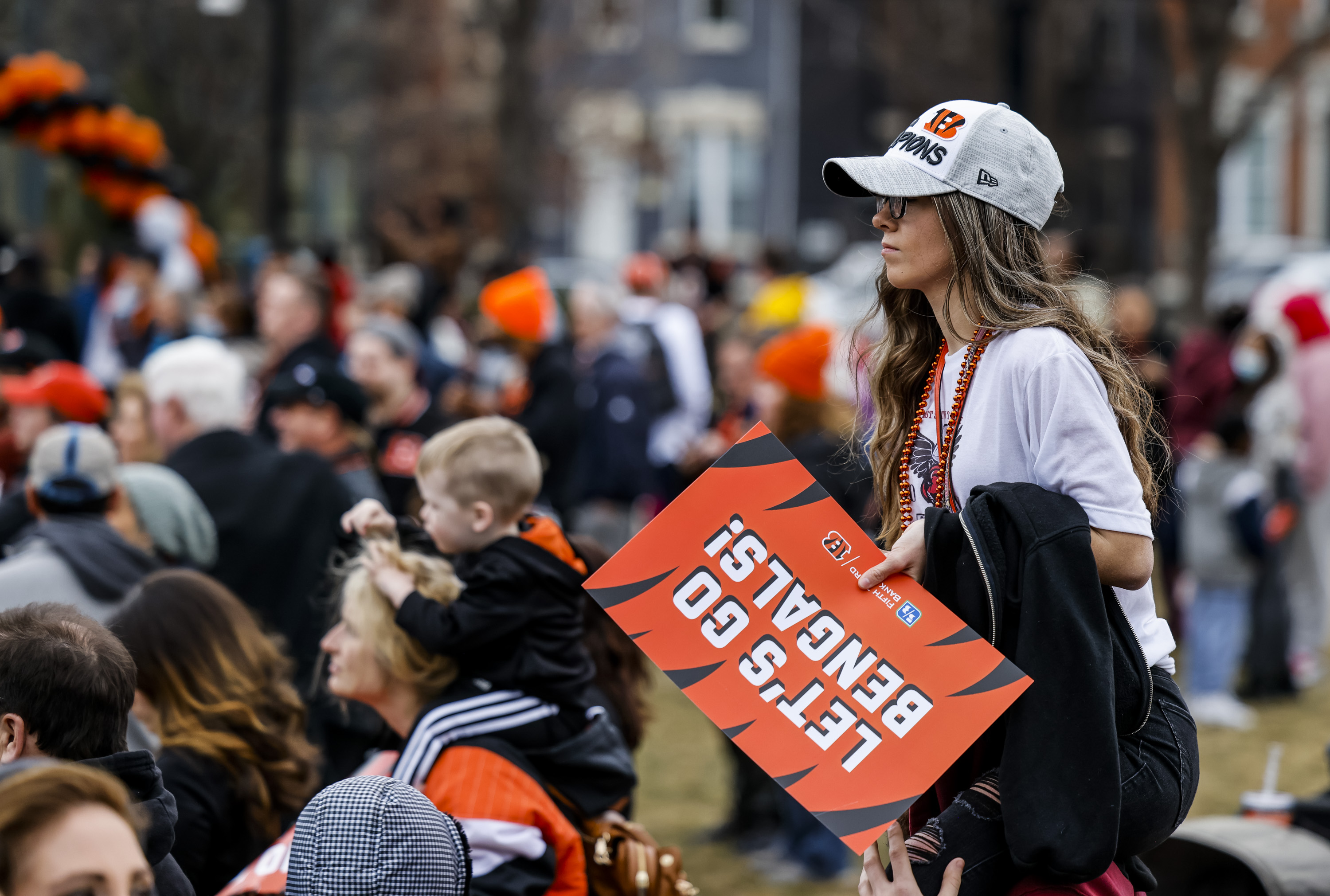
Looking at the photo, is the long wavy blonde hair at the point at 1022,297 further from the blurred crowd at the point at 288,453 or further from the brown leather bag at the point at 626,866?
the brown leather bag at the point at 626,866

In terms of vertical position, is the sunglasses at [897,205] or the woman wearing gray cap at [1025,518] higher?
the sunglasses at [897,205]

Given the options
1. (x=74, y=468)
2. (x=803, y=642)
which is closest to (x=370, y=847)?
(x=803, y=642)

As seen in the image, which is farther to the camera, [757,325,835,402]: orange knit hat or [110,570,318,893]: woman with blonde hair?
[757,325,835,402]: orange knit hat

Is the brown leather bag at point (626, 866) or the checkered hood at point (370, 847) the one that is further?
the brown leather bag at point (626, 866)

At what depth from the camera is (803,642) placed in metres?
2.43

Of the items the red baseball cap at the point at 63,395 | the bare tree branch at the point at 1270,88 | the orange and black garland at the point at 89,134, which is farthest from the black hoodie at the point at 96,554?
the bare tree branch at the point at 1270,88

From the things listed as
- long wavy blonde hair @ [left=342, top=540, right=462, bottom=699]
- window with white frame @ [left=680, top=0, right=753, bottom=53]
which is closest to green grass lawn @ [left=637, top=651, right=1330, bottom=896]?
long wavy blonde hair @ [left=342, top=540, right=462, bottom=699]

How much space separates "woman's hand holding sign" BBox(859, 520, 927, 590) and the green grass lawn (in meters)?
3.69

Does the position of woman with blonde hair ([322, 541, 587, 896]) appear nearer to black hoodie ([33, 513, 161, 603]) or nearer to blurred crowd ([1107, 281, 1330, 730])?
black hoodie ([33, 513, 161, 603])

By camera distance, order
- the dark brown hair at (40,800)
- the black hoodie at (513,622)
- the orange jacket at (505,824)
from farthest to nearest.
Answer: the black hoodie at (513,622), the orange jacket at (505,824), the dark brown hair at (40,800)

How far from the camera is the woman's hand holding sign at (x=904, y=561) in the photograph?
2.39 m

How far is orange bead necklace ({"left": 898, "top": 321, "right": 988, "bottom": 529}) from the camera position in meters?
2.52

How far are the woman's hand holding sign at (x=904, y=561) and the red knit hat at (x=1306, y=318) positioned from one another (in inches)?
298

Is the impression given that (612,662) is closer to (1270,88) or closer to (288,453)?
(288,453)
